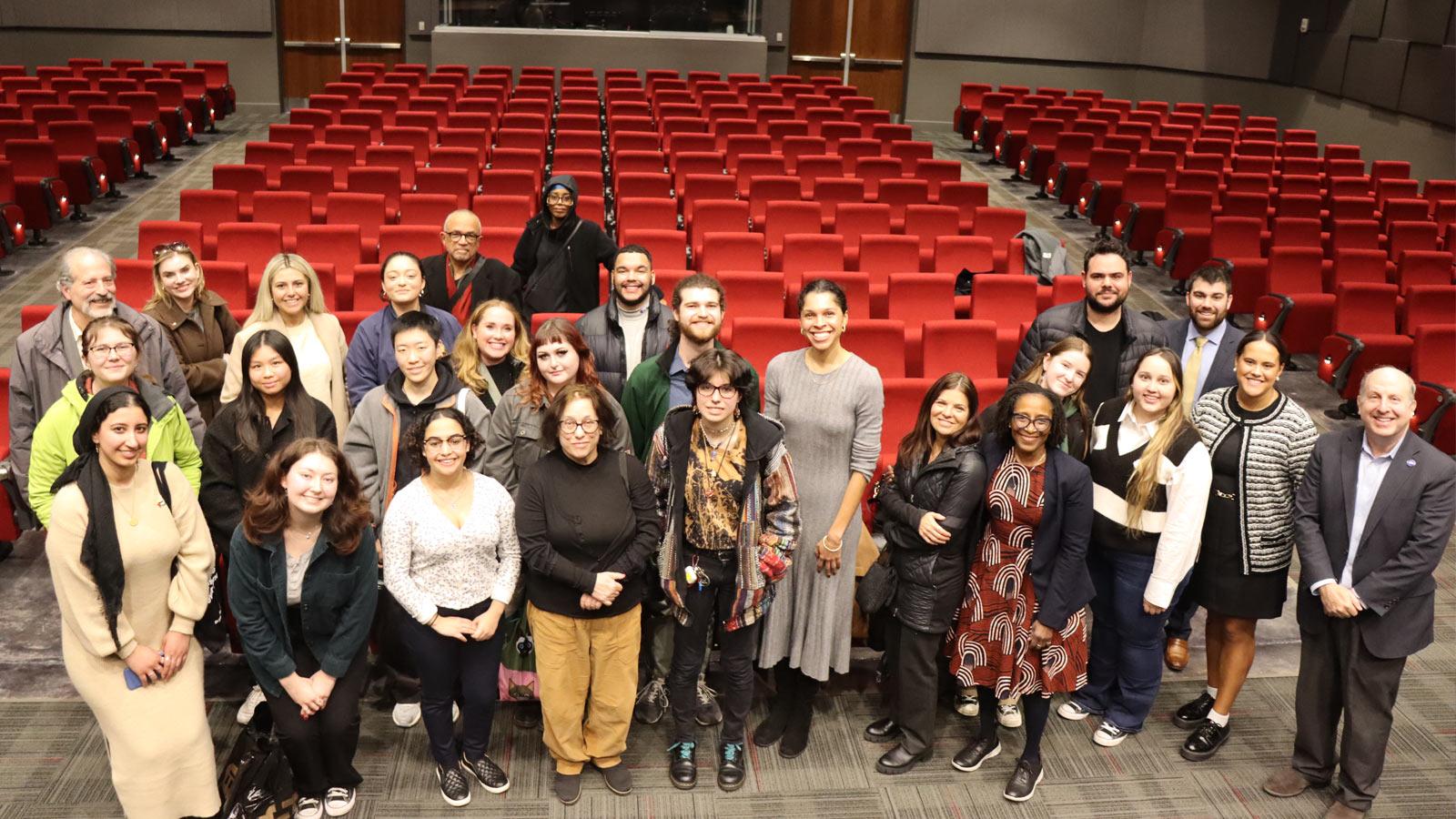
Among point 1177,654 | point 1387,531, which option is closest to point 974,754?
point 1177,654

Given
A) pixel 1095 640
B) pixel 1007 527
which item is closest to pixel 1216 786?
pixel 1095 640

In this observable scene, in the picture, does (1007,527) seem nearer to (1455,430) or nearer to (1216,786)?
(1216,786)

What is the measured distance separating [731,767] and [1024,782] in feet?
2.54

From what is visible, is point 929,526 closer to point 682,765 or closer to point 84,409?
point 682,765

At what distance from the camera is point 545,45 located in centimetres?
1236

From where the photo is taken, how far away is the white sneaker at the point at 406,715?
3.19 meters

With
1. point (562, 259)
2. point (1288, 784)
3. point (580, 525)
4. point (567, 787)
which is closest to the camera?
point (580, 525)

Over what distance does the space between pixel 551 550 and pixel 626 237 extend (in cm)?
330

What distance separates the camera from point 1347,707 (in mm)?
2939

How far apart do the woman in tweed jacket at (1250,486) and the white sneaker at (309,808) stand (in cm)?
240

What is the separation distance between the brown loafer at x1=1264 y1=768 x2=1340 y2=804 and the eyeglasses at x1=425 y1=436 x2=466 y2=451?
2332mm

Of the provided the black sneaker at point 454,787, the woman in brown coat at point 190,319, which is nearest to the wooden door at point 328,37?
the woman in brown coat at point 190,319

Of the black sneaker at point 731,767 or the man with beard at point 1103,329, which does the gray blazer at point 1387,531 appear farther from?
the black sneaker at point 731,767

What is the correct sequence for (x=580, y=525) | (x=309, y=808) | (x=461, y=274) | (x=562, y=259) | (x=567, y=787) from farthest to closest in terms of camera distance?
(x=562, y=259), (x=461, y=274), (x=567, y=787), (x=309, y=808), (x=580, y=525)
